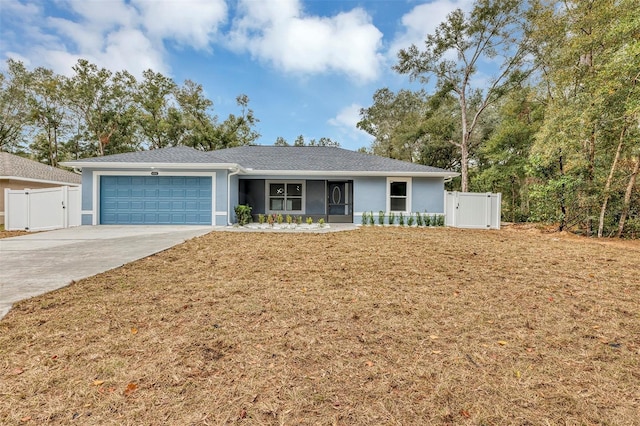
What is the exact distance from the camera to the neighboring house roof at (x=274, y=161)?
1147 centimetres

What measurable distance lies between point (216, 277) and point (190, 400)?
9.88 feet

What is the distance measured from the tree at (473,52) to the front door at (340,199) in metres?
6.97

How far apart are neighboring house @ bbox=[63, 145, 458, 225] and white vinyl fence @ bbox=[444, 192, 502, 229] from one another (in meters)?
0.82

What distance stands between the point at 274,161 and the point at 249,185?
5.88 feet

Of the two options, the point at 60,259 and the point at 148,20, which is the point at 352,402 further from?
the point at 148,20

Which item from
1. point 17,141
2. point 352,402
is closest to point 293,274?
point 352,402

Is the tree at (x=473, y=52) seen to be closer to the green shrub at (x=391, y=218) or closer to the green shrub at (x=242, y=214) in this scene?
the green shrub at (x=391, y=218)

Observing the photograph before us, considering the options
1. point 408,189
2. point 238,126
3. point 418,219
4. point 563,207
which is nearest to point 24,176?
point 238,126

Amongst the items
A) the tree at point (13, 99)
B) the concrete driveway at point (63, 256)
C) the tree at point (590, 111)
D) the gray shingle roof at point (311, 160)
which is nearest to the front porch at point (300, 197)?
the gray shingle roof at point (311, 160)

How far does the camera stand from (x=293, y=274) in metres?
5.05

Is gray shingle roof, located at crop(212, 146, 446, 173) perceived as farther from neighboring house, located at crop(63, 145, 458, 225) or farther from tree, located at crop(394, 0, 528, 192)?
tree, located at crop(394, 0, 528, 192)

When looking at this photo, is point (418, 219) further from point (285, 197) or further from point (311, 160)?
point (285, 197)

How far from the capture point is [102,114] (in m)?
25.4

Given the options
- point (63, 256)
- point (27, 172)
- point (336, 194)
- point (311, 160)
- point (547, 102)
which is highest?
point (547, 102)
